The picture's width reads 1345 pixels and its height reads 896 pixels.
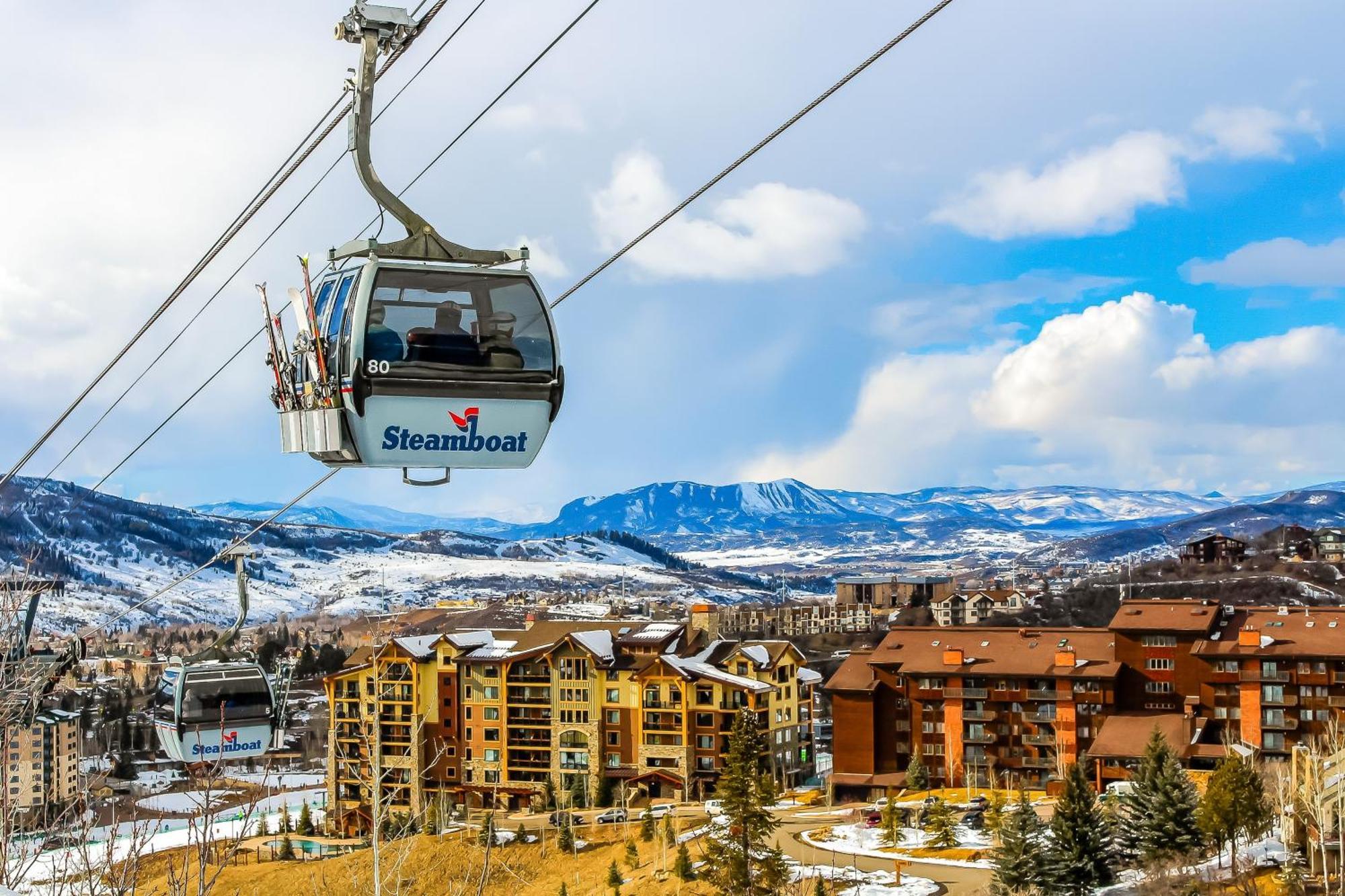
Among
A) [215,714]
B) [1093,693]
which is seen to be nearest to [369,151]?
[215,714]

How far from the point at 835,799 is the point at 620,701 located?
827 cm

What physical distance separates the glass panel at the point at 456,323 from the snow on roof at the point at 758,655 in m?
43.1

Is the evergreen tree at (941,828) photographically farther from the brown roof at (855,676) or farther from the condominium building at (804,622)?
Result: the condominium building at (804,622)

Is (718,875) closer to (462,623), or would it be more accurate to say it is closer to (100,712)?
(100,712)

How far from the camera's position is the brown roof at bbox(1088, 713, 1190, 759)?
150 feet

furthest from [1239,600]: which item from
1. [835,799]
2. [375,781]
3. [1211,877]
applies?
[375,781]

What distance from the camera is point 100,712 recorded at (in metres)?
96.4

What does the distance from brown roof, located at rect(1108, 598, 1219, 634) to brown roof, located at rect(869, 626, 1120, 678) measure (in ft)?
2.90

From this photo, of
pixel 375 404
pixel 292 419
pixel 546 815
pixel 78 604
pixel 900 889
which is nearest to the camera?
pixel 375 404

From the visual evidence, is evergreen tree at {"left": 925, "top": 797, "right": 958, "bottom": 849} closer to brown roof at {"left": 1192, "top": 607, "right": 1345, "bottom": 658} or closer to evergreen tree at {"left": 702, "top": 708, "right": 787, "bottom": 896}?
evergreen tree at {"left": 702, "top": 708, "right": 787, "bottom": 896}

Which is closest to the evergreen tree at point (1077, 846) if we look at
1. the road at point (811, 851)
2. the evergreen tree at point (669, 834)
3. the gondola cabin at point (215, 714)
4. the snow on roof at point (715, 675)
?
the road at point (811, 851)

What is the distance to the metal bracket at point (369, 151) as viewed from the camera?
9281mm

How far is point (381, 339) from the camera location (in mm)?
10195

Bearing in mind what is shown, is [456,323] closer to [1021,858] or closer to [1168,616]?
[1021,858]
